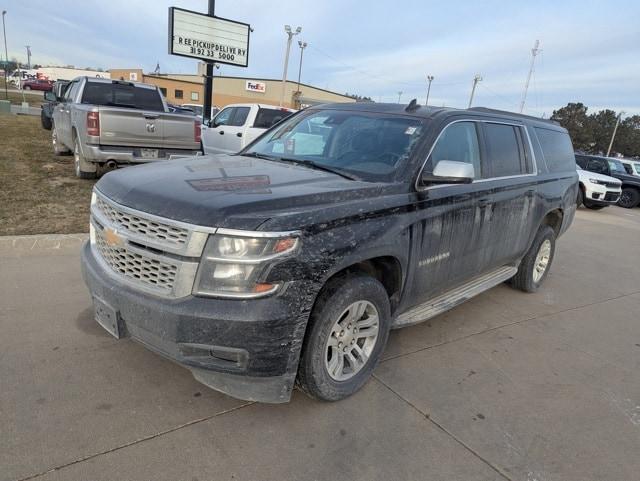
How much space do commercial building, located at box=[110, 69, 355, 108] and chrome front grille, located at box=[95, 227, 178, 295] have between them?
57.1 metres

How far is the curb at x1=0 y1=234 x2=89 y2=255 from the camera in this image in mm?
5199

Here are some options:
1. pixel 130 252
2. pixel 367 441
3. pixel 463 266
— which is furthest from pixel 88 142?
pixel 367 441

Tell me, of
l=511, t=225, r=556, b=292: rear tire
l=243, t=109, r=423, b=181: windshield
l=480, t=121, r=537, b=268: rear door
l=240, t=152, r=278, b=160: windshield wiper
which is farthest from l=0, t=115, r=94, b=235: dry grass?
l=511, t=225, r=556, b=292: rear tire

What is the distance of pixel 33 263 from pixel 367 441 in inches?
158

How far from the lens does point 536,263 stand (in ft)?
18.3

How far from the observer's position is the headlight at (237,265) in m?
2.34

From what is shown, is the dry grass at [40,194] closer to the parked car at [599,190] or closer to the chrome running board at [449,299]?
the chrome running board at [449,299]

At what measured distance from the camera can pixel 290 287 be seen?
242 cm

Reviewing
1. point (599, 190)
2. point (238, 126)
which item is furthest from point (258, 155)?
point (599, 190)

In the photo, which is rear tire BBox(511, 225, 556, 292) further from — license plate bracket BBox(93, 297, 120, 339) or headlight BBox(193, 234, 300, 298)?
license plate bracket BBox(93, 297, 120, 339)

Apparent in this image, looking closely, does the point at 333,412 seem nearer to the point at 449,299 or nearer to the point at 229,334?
the point at 229,334

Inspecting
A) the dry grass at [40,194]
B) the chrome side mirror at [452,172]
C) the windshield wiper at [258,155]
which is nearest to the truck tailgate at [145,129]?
the dry grass at [40,194]

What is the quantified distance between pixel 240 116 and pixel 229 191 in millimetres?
9846

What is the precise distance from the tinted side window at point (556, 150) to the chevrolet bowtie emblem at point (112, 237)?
4415 millimetres
